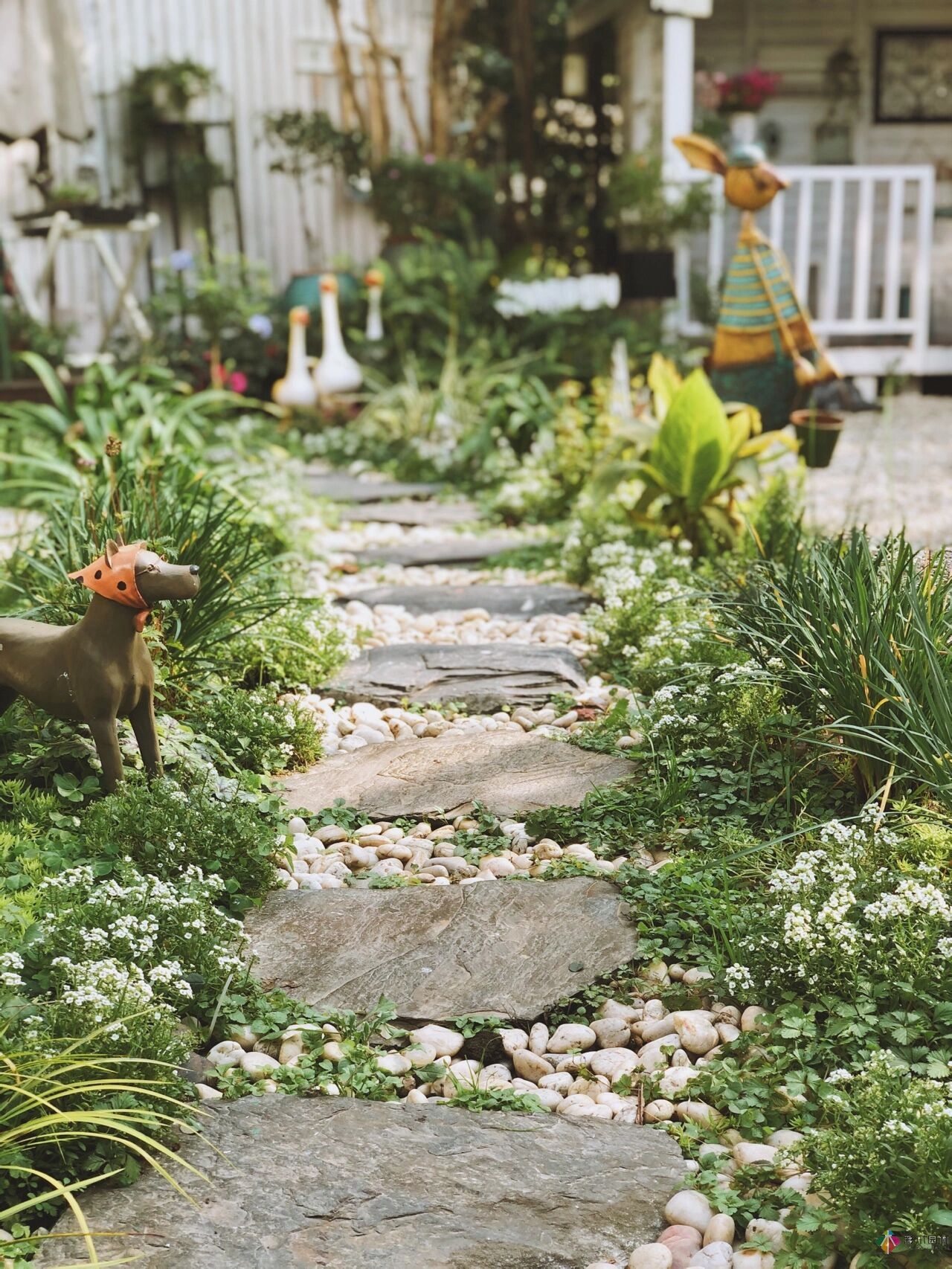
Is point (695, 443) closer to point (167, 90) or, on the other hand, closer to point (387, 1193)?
point (387, 1193)

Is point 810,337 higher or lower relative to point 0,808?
higher

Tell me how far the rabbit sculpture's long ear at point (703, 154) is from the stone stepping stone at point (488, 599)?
1.91 metres

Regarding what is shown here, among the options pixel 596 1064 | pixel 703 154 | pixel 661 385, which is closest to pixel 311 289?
pixel 703 154

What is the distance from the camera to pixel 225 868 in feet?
8.43

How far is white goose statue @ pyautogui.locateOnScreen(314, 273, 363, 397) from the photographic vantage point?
802cm

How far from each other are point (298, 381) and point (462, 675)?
451cm

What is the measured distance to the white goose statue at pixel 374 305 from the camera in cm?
834

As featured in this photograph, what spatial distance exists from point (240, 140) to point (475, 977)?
914 centimetres

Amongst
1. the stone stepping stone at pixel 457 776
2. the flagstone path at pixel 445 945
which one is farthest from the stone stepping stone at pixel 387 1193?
the stone stepping stone at pixel 457 776

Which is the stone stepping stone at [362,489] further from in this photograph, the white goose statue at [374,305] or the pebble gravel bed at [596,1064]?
the pebble gravel bed at [596,1064]

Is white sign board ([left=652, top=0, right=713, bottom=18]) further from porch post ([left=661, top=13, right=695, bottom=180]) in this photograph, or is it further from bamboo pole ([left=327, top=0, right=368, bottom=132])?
bamboo pole ([left=327, top=0, right=368, bottom=132])

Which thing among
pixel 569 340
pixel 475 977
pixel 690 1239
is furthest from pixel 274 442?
pixel 690 1239

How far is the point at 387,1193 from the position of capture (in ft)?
5.97

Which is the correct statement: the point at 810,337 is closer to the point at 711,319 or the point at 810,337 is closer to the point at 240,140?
the point at 711,319
